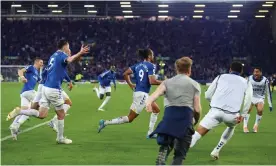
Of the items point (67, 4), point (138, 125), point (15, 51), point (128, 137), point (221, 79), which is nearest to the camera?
point (221, 79)

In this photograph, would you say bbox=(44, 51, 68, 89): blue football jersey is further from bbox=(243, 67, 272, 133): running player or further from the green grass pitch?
bbox=(243, 67, 272, 133): running player

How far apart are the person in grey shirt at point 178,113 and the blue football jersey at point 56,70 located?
14.5 ft

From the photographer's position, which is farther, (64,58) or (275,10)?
(275,10)

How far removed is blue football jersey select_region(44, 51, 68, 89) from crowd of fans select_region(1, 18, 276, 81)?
49775 mm

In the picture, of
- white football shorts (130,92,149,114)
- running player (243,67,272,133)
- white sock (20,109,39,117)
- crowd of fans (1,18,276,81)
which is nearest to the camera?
white sock (20,109,39,117)

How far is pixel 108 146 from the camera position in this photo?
12.1 meters

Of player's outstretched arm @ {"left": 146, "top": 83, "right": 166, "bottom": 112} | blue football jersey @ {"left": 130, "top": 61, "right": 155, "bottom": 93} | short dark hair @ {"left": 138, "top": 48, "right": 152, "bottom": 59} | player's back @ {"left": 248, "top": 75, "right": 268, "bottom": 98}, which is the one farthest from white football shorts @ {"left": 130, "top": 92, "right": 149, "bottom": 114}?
player's outstretched arm @ {"left": 146, "top": 83, "right": 166, "bottom": 112}

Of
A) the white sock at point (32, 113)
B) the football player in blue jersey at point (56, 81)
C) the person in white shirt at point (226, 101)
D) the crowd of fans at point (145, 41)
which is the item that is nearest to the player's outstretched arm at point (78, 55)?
the football player in blue jersey at point (56, 81)

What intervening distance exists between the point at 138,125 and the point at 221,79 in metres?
7.43

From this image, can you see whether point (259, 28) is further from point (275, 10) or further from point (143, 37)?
point (143, 37)

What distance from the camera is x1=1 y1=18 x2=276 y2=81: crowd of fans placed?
64.6 m

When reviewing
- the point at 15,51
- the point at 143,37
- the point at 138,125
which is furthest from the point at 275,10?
the point at 138,125

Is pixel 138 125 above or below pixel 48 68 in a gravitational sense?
below

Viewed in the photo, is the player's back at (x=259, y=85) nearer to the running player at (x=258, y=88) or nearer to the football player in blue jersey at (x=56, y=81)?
the running player at (x=258, y=88)
